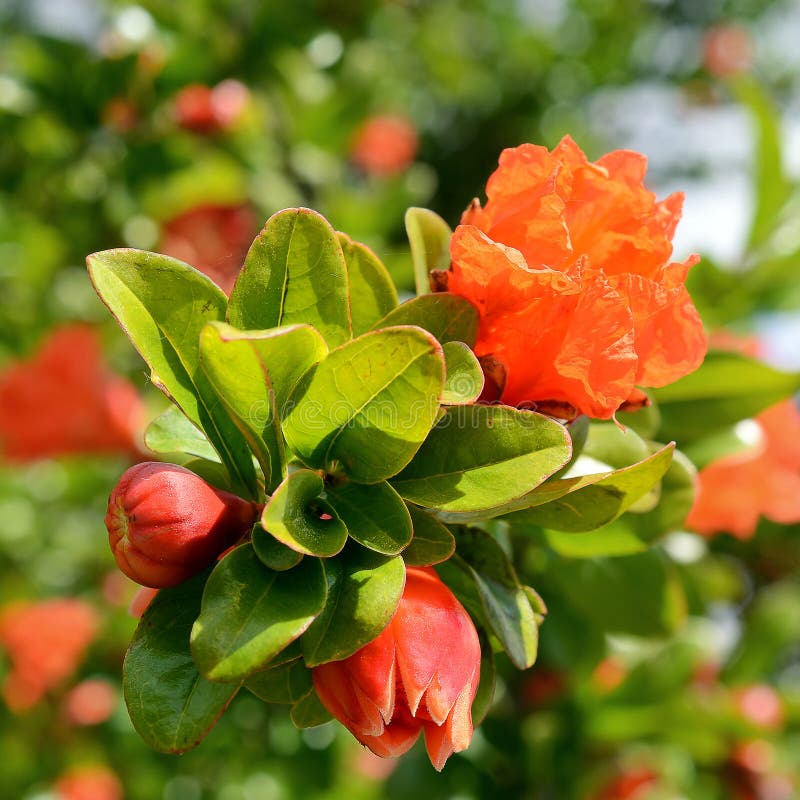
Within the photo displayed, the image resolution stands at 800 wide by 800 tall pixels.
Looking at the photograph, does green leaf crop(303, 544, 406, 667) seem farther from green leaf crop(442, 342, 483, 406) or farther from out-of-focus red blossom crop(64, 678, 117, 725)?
out-of-focus red blossom crop(64, 678, 117, 725)

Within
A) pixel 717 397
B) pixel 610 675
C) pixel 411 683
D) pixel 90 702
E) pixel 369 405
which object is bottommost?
pixel 90 702

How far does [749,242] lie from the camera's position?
54.1 inches

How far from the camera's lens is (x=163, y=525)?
495 millimetres

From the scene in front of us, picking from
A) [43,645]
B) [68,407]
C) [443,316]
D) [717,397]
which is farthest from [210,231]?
[443,316]

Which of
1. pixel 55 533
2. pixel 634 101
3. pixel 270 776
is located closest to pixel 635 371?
pixel 270 776

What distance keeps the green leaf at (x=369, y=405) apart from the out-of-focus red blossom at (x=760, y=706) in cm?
112

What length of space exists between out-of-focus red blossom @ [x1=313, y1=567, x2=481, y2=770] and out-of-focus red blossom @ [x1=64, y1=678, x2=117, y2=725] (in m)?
1.46

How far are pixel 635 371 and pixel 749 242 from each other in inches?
37.6

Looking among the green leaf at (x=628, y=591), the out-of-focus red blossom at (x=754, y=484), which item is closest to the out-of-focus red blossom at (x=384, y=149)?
the out-of-focus red blossom at (x=754, y=484)

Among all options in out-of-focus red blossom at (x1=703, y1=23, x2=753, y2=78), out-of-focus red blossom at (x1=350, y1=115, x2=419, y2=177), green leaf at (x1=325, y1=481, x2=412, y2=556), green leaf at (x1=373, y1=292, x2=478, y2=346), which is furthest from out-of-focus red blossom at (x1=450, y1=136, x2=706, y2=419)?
out-of-focus red blossom at (x1=703, y1=23, x2=753, y2=78)

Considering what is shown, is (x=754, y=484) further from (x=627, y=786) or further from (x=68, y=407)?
(x=68, y=407)

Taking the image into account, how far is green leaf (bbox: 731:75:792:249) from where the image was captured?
135 centimetres

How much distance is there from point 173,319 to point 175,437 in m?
0.11

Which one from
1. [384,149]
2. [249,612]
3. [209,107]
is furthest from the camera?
[384,149]
